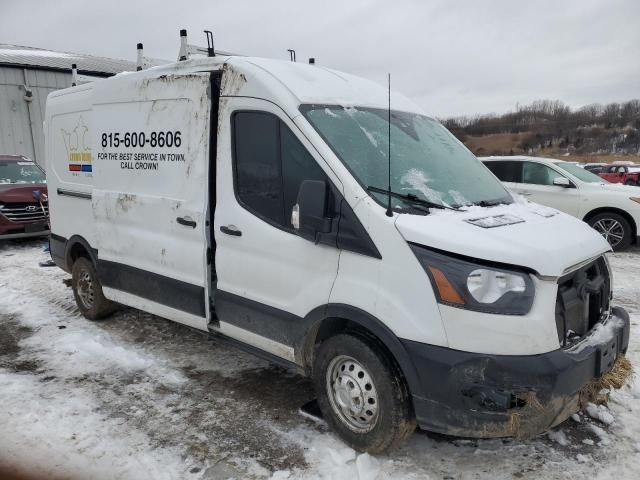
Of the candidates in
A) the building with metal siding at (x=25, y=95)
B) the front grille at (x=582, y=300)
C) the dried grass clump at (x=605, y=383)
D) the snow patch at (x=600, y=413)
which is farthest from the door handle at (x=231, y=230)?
the building with metal siding at (x=25, y=95)

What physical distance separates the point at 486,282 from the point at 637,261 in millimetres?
7028

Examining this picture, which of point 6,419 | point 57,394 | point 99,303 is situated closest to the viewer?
point 6,419

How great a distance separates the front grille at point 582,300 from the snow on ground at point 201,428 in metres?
0.80

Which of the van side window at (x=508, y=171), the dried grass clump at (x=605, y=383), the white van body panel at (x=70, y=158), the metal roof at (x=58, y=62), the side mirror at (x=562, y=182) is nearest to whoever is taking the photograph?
the dried grass clump at (x=605, y=383)

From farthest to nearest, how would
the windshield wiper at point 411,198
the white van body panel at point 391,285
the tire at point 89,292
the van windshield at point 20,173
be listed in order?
the van windshield at point 20,173, the tire at point 89,292, the windshield wiper at point 411,198, the white van body panel at point 391,285

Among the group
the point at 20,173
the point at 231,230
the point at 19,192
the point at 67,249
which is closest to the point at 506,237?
the point at 231,230

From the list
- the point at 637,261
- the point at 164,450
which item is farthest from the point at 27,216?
the point at 637,261

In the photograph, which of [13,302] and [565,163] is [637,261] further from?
[13,302]

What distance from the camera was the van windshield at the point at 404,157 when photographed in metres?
3.12

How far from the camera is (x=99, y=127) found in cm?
486

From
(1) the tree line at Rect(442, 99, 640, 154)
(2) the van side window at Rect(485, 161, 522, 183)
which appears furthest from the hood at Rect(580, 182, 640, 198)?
(1) the tree line at Rect(442, 99, 640, 154)

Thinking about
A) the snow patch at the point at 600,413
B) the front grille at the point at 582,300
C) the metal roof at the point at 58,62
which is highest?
the metal roof at the point at 58,62

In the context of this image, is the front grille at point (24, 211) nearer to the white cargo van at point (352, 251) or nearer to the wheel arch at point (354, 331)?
the white cargo van at point (352, 251)

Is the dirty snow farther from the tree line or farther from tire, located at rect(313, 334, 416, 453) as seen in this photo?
the tree line
